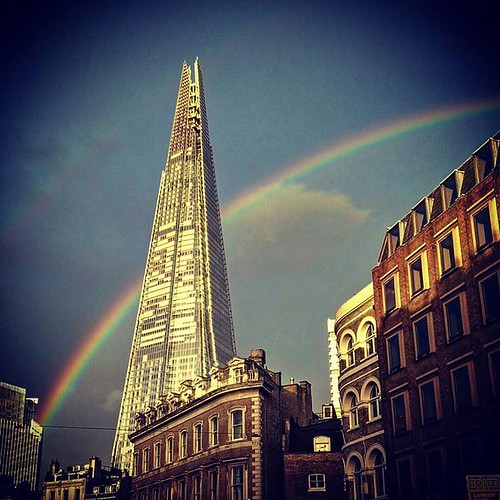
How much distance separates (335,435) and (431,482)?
22203 mm

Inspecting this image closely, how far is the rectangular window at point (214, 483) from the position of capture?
2414 inches

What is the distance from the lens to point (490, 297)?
37.8m

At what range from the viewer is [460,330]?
39.9 m

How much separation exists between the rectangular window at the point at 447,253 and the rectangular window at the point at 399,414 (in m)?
8.16

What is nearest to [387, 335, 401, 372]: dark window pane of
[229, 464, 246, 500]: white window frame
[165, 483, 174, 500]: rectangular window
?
[229, 464, 246, 500]: white window frame

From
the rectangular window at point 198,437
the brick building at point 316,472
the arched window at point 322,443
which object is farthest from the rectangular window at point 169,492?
the arched window at point 322,443

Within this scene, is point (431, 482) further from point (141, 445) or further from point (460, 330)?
point (141, 445)

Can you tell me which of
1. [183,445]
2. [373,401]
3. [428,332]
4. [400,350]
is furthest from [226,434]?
[428,332]

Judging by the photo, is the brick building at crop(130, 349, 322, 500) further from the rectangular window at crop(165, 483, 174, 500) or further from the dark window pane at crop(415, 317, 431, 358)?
the dark window pane at crop(415, 317, 431, 358)

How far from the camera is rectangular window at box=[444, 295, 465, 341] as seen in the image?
40.0 m

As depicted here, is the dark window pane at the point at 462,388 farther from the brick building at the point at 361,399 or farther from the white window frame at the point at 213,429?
the white window frame at the point at 213,429

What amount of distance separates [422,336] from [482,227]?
777cm

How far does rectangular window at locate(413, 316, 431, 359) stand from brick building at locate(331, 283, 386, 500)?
184 inches

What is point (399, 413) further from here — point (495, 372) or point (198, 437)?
point (198, 437)
